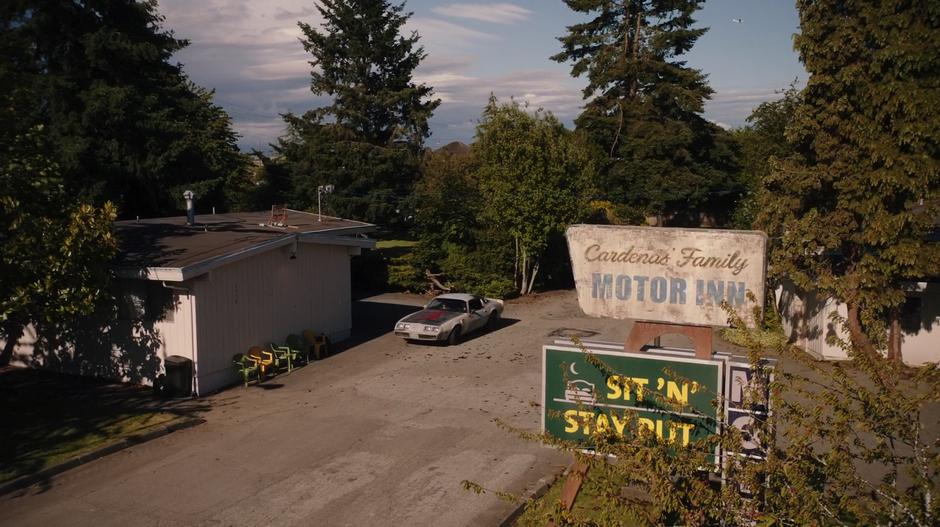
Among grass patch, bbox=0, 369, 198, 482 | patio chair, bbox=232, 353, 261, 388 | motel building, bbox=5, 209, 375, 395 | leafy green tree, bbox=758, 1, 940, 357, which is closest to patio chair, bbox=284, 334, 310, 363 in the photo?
motel building, bbox=5, 209, 375, 395

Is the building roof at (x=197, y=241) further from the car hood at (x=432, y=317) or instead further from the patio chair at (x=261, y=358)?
the car hood at (x=432, y=317)

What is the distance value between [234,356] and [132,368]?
2.40 m

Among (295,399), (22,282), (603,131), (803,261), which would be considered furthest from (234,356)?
(603,131)

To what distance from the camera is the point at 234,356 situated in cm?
1752

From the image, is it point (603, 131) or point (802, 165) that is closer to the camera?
point (802, 165)

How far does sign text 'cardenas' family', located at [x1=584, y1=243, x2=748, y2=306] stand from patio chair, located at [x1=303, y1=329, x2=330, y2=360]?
12618mm

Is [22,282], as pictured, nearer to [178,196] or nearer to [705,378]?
[705,378]

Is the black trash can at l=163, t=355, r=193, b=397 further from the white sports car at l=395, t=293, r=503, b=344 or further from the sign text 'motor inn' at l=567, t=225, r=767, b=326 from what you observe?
the sign text 'motor inn' at l=567, t=225, r=767, b=326

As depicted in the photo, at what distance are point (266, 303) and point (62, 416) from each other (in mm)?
5535

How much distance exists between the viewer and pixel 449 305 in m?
23.6

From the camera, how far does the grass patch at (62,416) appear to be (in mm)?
12312

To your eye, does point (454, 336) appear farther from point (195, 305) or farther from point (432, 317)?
point (195, 305)

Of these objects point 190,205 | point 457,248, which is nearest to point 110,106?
point 190,205

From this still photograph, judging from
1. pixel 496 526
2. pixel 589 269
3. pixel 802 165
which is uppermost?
pixel 802 165
